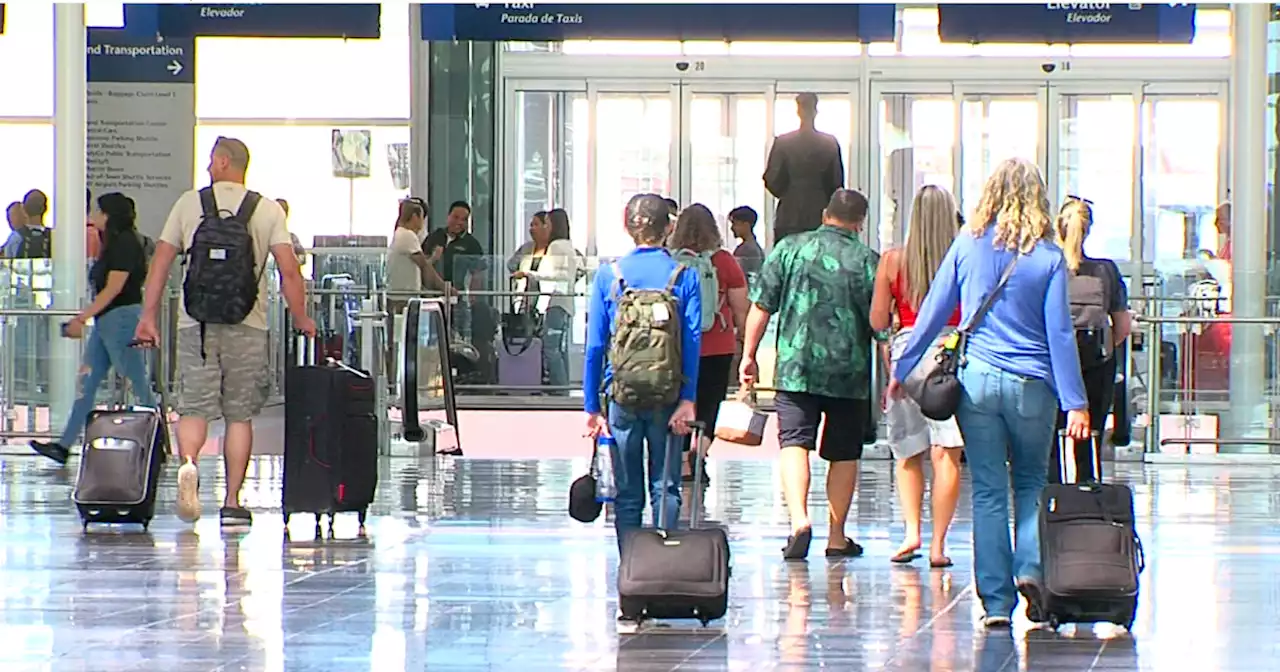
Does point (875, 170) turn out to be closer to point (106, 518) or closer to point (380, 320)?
point (380, 320)

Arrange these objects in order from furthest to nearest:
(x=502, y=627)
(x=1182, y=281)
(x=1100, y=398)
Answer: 1. (x=1182, y=281)
2. (x=1100, y=398)
3. (x=502, y=627)

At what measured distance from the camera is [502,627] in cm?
800

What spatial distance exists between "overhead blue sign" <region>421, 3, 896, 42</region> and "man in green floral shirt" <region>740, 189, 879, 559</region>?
25.3 ft

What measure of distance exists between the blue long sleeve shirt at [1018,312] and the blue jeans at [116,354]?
7150mm

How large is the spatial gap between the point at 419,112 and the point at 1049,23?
9.68 meters

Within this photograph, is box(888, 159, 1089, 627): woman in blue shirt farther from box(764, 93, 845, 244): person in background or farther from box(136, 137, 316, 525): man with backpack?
box(764, 93, 845, 244): person in background

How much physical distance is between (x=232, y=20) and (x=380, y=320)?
4191 mm

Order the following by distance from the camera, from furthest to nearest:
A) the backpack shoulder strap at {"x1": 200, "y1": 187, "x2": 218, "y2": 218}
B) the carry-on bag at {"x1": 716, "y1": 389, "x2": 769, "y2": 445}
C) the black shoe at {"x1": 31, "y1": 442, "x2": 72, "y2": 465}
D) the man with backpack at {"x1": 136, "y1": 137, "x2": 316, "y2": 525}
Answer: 1. the black shoe at {"x1": 31, "y1": 442, "x2": 72, "y2": 465}
2. the backpack shoulder strap at {"x1": 200, "y1": 187, "x2": 218, "y2": 218}
3. the man with backpack at {"x1": 136, "y1": 137, "x2": 316, "y2": 525}
4. the carry-on bag at {"x1": 716, "y1": 389, "x2": 769, "y2": 445}

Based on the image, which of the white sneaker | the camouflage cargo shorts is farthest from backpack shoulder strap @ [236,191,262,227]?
the white sneaker

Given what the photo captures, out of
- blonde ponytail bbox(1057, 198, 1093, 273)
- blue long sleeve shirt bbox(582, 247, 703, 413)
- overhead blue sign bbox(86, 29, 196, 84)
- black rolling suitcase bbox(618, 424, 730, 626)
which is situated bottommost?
black rolling suitcase bbox(618, 424, 730, 626)

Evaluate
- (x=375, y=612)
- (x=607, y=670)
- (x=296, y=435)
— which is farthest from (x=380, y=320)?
(x=607, y=670)

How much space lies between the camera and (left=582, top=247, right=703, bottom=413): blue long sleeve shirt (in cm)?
841

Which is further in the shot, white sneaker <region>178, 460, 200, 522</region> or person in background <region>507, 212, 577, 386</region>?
person in background <region>507, 212, 577, 386</region>

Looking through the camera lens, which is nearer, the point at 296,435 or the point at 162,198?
the point at 296,435
